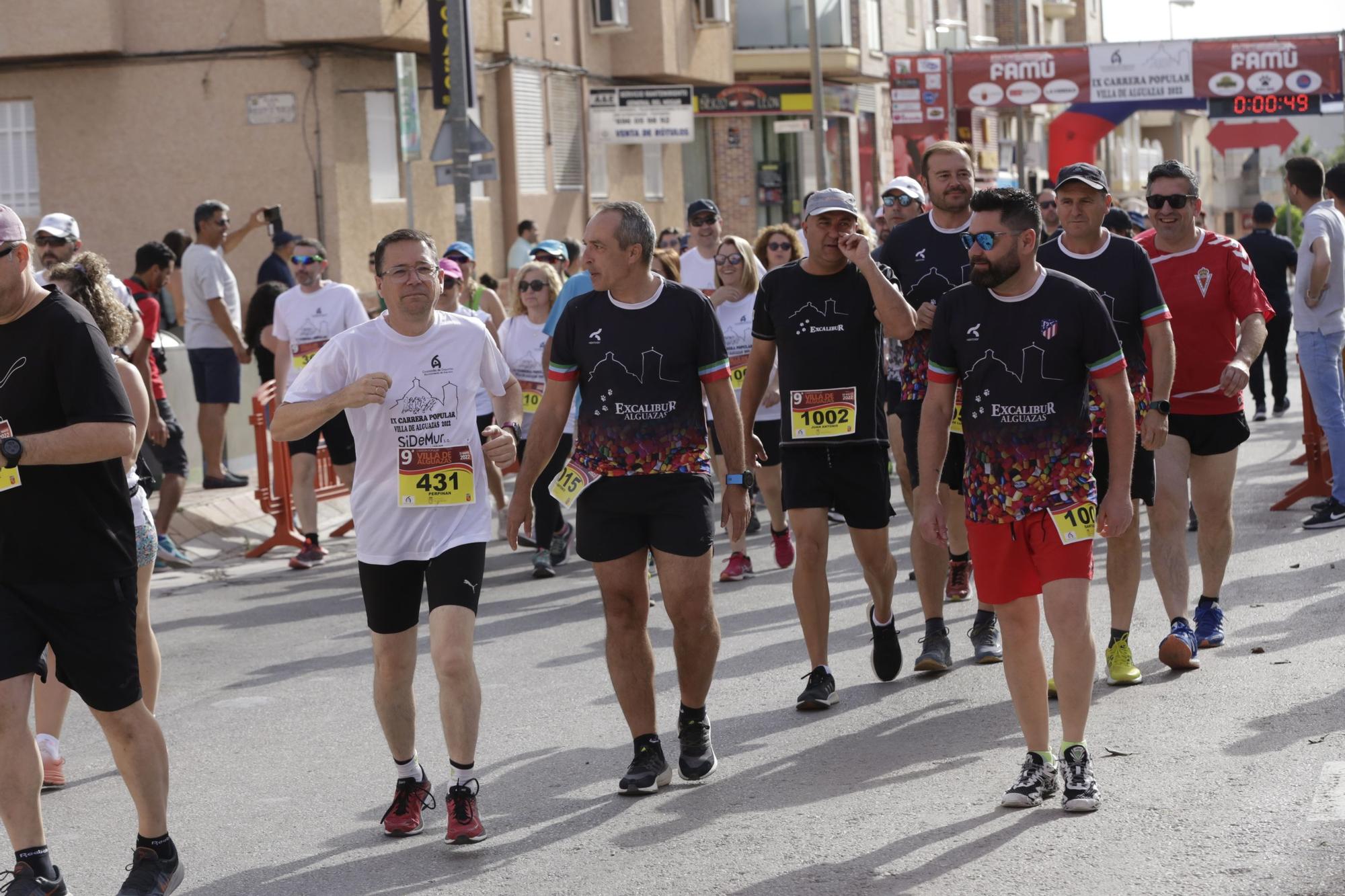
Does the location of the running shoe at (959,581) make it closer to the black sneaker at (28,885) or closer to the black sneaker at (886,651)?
the black sneaker at (886,651)

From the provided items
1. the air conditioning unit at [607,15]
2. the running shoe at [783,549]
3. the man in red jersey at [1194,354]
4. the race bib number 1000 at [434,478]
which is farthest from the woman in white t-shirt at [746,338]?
the air conditioning unit at [607,15]

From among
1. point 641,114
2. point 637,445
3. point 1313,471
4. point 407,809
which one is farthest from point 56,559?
point 641,114

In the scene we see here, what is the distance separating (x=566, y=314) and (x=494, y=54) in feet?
77.0

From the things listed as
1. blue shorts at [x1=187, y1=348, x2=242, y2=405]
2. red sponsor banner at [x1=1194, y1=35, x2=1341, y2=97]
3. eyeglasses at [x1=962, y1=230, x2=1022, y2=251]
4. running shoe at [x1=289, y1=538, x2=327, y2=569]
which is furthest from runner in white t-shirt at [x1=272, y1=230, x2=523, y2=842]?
red sponsor banner at [x1=1194, y1=35, x2=1341, y2=97]

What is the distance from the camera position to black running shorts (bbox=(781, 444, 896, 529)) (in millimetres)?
7848

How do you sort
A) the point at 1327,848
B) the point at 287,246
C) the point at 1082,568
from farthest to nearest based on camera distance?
the point at 287,246
the point at 1082,568
the point at 1327,848

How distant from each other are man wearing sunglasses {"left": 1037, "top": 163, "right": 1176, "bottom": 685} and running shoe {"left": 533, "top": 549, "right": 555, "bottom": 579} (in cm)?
481

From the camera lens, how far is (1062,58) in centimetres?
3859

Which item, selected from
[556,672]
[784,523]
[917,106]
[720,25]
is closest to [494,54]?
[720,25]

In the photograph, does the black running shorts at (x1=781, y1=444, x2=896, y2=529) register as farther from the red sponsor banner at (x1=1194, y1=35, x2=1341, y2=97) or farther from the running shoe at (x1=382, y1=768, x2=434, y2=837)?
the red sponsor banner at (x1=1194, y1=35, x2=1341, y2=97)

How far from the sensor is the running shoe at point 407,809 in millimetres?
6206

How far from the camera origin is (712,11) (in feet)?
119

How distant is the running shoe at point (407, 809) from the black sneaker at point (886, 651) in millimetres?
2410

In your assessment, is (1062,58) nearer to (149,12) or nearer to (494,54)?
(494,54)
